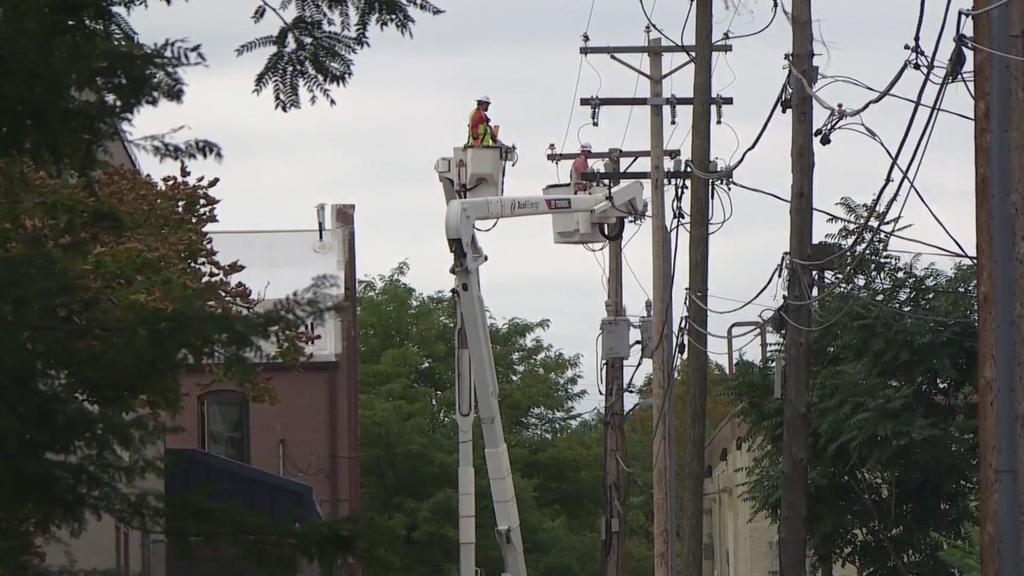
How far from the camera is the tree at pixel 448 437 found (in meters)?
42.1

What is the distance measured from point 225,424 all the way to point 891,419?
1567 cm

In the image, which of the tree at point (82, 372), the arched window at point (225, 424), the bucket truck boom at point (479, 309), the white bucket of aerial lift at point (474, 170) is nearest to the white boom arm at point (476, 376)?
the bucket truck boom at point (479, 309)

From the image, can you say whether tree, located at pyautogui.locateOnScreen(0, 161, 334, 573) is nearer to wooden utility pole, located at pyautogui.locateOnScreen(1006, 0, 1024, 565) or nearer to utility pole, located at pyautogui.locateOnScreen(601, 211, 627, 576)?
wooden utility pole, located at pyautogui.locateOnScreen(1006, 0, 1024, 565)

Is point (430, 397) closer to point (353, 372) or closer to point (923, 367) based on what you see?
point (353, 372)

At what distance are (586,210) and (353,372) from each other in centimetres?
1414

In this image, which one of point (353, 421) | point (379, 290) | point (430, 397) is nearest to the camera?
point (353, 421)

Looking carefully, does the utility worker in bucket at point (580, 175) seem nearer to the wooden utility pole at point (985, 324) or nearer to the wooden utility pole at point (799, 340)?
the wooden utility pole at point (799, 340)

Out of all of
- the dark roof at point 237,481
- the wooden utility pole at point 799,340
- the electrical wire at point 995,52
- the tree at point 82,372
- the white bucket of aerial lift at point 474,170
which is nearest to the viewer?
the tree at point 82,372

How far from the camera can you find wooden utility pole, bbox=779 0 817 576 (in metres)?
17.9

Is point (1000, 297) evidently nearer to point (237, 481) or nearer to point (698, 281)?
point (698, 281)

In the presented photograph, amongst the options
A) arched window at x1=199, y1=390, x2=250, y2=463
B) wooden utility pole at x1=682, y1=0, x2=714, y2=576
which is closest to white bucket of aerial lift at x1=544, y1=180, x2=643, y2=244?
wooden utility pole at x1=682, y1=0, x2=714, y2=576

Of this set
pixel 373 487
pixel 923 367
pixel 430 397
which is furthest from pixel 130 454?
pixel 430 397

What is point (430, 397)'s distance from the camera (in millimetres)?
46531

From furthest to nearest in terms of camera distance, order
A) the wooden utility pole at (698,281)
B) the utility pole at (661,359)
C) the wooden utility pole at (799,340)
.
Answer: the utility pole at (661,359) < the wooden utility pole at (698,281) < the wooden utility pole at (799,340)
